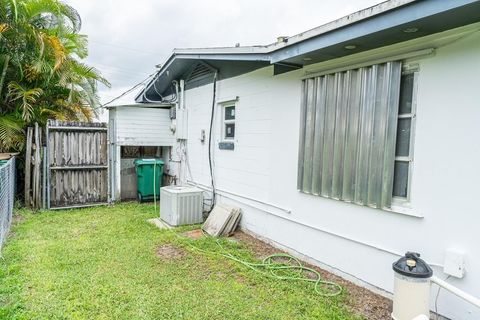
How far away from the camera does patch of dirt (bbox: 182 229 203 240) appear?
5434 mm

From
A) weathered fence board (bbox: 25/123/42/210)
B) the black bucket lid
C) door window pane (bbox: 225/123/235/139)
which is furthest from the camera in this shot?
weathered fence board (bbox: 25/123/42/210)

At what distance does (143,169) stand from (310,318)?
237 inches

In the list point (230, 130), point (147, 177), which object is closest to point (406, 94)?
point (230, 130)

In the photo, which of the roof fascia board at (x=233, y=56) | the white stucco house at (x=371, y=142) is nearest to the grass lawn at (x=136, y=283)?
the white stucco house at (x=371, y=142)

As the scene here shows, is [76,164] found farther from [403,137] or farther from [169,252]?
[403,137]

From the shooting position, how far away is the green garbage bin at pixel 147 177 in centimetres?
805

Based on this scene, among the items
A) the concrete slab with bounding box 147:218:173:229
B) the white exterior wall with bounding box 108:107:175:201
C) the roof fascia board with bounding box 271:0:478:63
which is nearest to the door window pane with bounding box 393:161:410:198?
the roof fascia board with bounding box 271:0:478:63

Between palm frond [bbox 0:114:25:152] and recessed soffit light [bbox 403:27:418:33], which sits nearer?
recessed soffit light [bbox 403:27:418:33]

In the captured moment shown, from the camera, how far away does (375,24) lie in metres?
3.02

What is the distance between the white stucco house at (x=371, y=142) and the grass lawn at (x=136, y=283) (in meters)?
0.75

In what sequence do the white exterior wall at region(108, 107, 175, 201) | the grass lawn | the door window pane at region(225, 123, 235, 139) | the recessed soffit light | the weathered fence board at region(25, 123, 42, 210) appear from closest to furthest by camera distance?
the recessed soffit light → the grass lawn → the door window pane at region(225, 123, 235, 139) → the weathered fence board at region(25, 123, 42, 210) → the white exterior wall at region(108, 107, 175, 201)

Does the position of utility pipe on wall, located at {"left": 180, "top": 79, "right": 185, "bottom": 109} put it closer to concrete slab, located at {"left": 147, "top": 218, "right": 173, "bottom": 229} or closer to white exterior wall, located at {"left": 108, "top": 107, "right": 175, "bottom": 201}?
white exterior wall, located at {"left": 108, "top": 107, "right": 175, "bottom": 201}

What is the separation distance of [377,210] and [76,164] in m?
6.51

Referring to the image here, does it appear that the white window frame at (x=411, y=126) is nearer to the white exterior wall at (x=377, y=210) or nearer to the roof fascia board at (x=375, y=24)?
the white exterior wall at (x=377, y=210)
